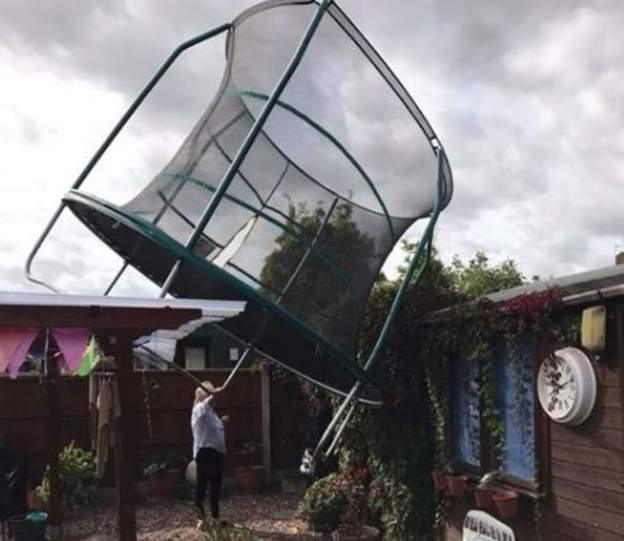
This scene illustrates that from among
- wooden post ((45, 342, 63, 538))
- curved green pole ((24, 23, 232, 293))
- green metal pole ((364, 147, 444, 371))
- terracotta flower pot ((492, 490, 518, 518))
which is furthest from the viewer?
wooden post ((45, 342, 63, 538))

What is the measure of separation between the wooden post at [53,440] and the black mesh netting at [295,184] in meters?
1.73

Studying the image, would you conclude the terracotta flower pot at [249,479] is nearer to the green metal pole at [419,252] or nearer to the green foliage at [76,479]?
the green foliage at [76,479]

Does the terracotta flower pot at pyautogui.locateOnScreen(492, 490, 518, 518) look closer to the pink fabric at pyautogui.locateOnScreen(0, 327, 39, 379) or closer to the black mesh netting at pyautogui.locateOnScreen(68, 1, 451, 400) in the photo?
the black mesh netting at pyautogui.locateOnScreen(68, 1, 451, 400)

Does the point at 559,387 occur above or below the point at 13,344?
below

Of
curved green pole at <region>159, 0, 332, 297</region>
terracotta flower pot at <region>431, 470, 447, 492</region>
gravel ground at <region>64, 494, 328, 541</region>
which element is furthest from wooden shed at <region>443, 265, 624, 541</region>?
gravel ground at <region>64, 494, 328, 541</region>

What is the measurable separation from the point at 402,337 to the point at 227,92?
2798 millimetres

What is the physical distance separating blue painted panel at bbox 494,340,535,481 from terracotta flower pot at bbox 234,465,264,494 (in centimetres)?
541

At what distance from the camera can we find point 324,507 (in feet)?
26.1

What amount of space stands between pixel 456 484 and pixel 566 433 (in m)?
1.49

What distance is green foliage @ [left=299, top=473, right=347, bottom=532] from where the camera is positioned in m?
7.94

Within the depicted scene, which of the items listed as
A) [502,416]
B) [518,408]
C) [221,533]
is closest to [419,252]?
[502,416]

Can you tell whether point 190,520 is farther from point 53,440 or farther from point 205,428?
point 53,440

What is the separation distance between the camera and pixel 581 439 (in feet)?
16.3

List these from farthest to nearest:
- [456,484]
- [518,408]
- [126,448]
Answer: [456,484], [518,408], [126,448]
